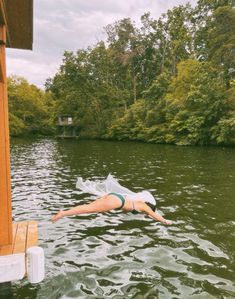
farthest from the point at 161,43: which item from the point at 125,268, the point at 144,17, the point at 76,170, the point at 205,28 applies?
the point at 125,268

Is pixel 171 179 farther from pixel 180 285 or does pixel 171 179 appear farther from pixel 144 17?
pixel 144 17

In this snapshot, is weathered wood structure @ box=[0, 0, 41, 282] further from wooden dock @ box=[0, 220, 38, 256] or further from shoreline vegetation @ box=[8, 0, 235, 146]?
shoreline vegetation @ box=[8, 0, 235, 146]

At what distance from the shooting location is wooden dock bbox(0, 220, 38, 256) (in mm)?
4863

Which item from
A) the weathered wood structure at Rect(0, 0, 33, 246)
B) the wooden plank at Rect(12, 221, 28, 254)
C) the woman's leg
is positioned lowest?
the wooden plank at Rect(12, 221, 28, 254)

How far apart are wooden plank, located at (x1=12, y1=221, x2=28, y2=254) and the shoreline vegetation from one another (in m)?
32.5

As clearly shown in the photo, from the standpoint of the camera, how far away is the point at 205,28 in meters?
47.1

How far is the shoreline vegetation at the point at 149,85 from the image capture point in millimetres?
37688

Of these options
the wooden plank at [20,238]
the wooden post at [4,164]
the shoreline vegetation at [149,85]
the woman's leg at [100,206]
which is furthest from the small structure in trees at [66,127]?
the woman's leg at [100,206]

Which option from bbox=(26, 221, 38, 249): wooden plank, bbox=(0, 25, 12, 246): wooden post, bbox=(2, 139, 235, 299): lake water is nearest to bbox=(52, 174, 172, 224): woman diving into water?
bbox=(26, 221, 38, 249): wooden plank

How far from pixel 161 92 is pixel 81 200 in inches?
1434

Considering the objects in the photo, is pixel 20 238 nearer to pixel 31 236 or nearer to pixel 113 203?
pixel 31 236

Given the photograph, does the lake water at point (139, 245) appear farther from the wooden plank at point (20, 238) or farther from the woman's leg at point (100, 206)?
the woman's leg at point (100, 206)

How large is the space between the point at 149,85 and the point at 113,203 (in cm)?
5455

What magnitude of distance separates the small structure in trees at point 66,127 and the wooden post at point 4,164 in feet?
170
